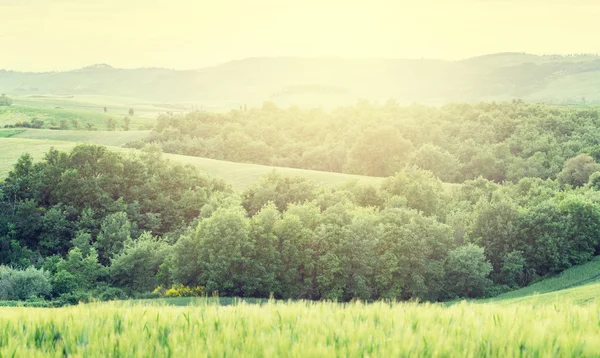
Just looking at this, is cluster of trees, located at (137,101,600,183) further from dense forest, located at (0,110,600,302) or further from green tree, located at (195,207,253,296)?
green tree, located at (195,207,253,296)

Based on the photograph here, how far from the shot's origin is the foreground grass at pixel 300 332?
534cm

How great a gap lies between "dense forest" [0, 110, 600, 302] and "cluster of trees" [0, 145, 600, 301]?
122 millimetres

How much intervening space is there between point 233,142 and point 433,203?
64.1m

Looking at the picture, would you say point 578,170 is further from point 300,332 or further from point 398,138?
point 300,332

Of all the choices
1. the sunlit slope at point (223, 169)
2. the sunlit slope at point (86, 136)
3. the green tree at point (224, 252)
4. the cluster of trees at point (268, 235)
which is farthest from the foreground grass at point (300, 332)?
the sunlit slope at point (86, 136)

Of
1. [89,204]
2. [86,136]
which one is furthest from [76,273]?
[86,136]

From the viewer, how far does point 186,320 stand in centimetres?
659

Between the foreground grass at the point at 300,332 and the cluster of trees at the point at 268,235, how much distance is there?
3058 centimetres

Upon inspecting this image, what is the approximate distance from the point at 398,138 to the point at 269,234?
205ft

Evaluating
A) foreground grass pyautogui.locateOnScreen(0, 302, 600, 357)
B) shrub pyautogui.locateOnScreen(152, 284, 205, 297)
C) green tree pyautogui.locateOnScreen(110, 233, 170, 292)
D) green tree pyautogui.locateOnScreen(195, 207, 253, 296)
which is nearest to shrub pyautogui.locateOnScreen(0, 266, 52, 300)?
green tree pyautogui.locateOnScreen(110, 233, 170, 292)

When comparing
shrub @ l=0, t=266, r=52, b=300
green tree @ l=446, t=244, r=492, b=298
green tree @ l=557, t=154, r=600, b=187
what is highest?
green tree @ l=557, t=154, r=600, b=187

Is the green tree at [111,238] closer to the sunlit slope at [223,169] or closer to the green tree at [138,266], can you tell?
the green tree at [138,266]

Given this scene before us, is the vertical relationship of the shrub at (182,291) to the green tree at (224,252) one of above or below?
below

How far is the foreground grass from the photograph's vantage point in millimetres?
5336
